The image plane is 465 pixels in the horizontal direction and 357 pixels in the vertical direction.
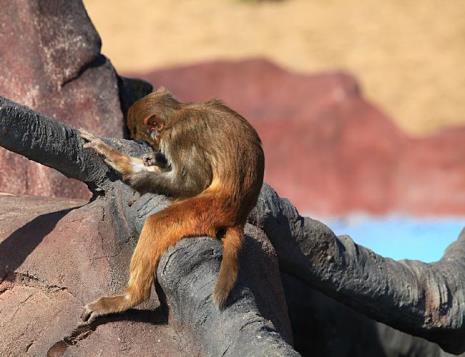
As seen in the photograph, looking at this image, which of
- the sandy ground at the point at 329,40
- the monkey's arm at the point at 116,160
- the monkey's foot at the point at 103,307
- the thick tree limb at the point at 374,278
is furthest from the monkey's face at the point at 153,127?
the sandy ground at the point at 329,40

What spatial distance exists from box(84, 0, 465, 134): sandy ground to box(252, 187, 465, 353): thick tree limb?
8683 mm

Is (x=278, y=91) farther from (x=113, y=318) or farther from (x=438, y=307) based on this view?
(x=113, y=318)

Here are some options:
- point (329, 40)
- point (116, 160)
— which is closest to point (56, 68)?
point (116, 160)

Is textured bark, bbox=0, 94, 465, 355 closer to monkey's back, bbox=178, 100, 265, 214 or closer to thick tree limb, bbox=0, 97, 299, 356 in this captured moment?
thick tree limb, bbox=0, 97, 299, 356

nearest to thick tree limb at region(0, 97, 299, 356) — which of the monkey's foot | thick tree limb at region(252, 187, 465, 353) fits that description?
the monkey's foot

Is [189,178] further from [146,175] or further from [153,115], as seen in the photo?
[153,115]

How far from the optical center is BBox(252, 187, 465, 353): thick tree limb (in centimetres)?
466

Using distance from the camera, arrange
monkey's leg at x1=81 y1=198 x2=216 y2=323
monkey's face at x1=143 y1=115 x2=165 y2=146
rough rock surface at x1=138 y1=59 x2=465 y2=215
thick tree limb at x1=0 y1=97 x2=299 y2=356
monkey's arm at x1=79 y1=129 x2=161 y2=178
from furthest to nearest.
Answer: rough rock surface at x1=138 y1=59 x2=465 y2=215 < monkey's face at x1=143 y1=115 x2=165 y2=146 < monkey's arm at x1=79 y1=129 x2=161 y2=178 < monkey's leg at x1=81 y1=198 x2=216 y2=323 < thick tree limb at x1=0 y1=97 x2=299 y2=356

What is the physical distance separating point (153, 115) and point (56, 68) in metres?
1.34

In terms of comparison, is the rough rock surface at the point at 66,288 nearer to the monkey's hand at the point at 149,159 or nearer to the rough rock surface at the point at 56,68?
the monkey's hand at the point at 149,159

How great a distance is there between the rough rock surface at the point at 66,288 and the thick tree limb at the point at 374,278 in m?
0.73

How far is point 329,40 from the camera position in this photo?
15.7m

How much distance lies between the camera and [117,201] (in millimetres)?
4230

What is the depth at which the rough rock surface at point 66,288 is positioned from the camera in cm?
387
